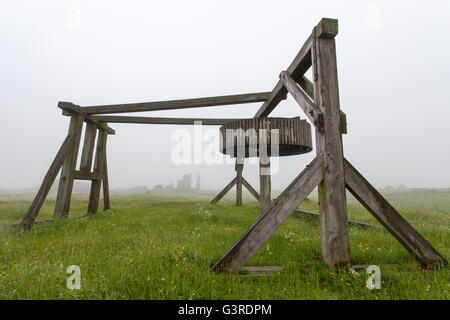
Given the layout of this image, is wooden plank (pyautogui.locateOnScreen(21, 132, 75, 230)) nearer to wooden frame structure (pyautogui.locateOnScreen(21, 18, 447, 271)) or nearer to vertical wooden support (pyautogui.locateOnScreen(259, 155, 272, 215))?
wooden frame structure (pyautogui.locateOnScreen(21, 18, 447, 271))

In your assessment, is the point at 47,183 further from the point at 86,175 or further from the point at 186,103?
the point at 186,103

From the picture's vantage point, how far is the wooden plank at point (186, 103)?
5.50 m

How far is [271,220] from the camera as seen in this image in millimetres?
2572

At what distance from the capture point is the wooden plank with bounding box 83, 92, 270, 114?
18.1 ft

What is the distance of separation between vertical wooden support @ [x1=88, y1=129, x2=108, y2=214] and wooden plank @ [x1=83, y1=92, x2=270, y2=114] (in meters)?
1.72

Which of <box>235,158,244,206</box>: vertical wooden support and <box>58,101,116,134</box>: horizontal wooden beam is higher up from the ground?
<box>58,101,116,134</box>: horizontal wooden beam

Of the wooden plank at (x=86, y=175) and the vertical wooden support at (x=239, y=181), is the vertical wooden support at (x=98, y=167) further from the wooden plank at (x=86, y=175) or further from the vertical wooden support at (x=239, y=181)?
the vertical wooden support at (x=239, y=181)

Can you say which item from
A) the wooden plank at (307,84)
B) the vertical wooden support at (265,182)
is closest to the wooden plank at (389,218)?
the wooden plank at (307,84)

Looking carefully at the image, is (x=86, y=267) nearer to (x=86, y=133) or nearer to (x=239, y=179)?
(x=86, y=133)

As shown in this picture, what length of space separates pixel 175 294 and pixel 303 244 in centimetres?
229

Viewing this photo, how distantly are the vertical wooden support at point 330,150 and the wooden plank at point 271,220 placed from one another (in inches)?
6.2

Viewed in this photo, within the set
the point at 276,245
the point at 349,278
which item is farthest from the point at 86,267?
the point at 349,278

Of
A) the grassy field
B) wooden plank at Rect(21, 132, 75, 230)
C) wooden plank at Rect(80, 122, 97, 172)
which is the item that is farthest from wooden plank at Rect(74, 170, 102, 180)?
the grassy field

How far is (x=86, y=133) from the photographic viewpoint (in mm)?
7023
